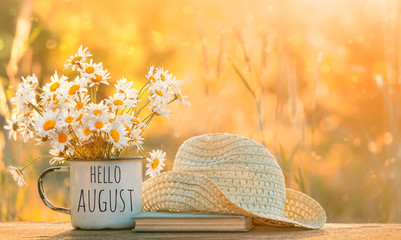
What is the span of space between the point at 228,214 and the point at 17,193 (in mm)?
1234

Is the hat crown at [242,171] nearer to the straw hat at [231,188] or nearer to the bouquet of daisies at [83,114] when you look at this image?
the straw hat at [231,188]

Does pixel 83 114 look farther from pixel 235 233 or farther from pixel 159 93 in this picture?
pixel 235 233

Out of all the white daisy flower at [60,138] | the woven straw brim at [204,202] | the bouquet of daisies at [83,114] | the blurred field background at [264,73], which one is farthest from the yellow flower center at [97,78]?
the blurred field background at [264,73]

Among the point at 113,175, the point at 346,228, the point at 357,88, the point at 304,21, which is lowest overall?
the point at 346,228

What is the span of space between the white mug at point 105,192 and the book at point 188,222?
0.04 m

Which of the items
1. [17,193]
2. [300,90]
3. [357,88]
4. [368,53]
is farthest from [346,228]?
[300,90]

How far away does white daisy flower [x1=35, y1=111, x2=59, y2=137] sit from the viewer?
1.08 m

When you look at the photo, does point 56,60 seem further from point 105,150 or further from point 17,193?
point 105,150

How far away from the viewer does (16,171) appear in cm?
114

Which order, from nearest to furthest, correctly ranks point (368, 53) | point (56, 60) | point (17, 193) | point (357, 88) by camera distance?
point (17, 193), point (357, 88), point (368, 53), point (56, 60)

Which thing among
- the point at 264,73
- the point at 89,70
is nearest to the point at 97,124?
the point at 89,70

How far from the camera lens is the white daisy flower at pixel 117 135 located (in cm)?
108

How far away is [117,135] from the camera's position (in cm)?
108

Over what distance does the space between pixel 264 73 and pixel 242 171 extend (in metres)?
0.75
